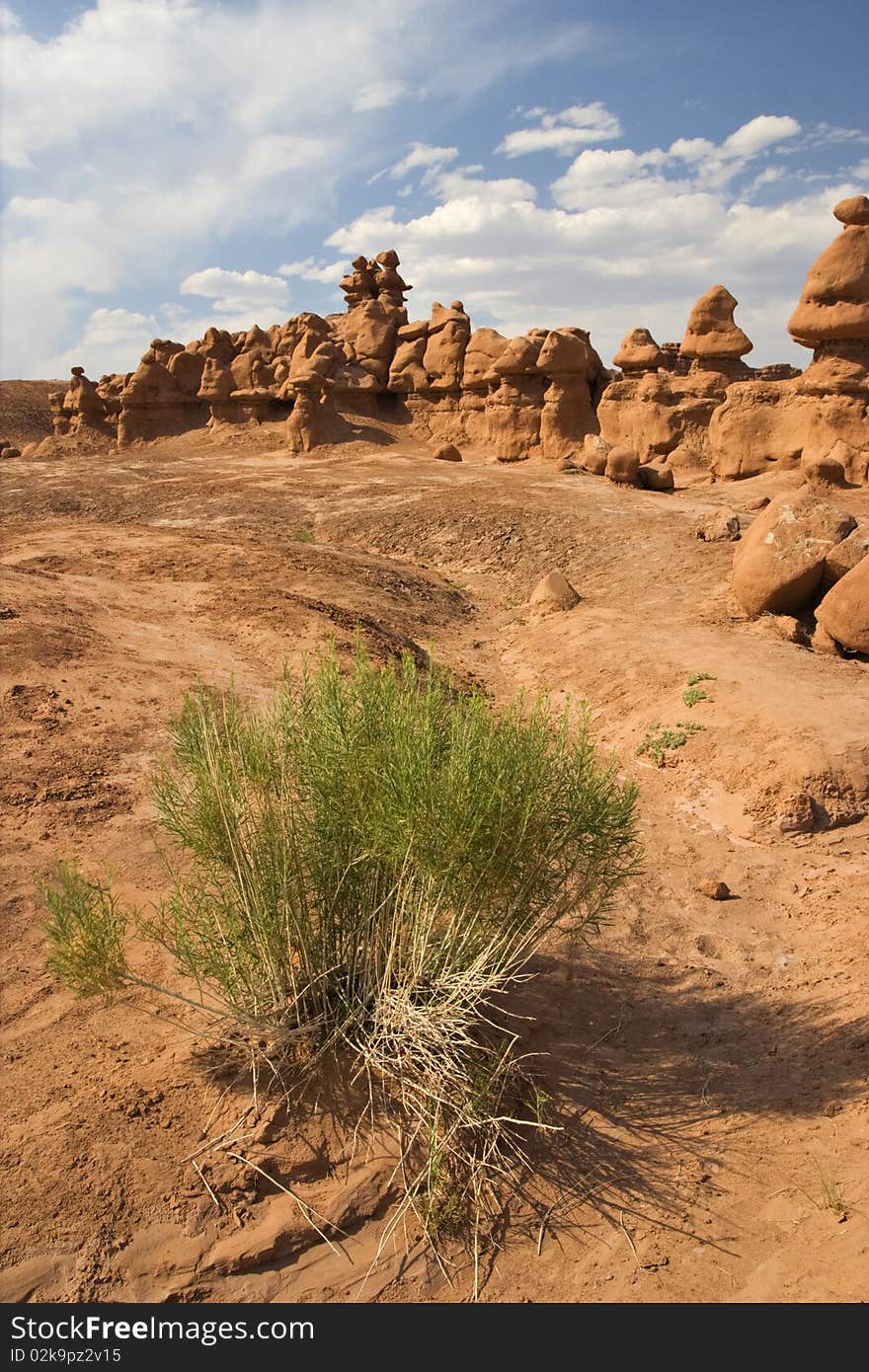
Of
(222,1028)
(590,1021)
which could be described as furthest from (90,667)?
(590,1021)

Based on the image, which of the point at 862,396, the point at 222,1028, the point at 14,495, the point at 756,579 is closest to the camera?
the point at 222,1028

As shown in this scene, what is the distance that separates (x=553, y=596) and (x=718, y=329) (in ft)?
31.4

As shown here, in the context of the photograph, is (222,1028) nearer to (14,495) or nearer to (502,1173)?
(502,1173)

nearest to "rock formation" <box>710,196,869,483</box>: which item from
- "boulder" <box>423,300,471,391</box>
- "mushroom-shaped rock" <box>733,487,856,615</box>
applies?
"mushroom-shaped rock" <box>733,487,856,615</box>

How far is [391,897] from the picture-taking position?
11.8 ft

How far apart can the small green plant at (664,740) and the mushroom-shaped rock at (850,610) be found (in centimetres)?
220

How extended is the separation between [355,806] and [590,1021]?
1.72 metres

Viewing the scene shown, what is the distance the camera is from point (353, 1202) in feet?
10.4

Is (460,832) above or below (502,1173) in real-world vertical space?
above

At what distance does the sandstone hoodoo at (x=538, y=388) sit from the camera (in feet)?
49.8

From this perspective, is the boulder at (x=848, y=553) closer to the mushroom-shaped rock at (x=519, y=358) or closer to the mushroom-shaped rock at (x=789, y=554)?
the mushroom-shaped rock at (x=789, y=554)

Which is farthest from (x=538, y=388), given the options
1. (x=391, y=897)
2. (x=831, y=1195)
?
(x=831, y=1195)

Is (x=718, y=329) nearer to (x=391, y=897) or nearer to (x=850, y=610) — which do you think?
(x=850, y=610)

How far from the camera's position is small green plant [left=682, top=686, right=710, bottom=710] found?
25.9ft
